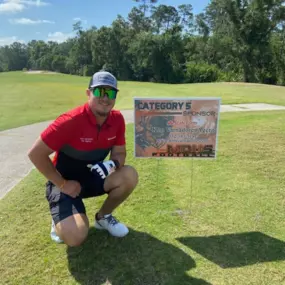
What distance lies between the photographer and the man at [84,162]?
285cm

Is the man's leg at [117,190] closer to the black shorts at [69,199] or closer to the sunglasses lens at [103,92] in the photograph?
the black shorts at [69,199]

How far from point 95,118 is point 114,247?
3.82 feet

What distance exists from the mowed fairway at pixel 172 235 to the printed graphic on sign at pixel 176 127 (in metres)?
0.63

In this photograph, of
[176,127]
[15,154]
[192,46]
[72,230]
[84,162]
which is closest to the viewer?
[72,230]

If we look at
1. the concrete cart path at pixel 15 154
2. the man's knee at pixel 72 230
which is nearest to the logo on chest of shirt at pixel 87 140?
the man's knee at pixel 72 230

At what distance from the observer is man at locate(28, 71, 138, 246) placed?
285 cm

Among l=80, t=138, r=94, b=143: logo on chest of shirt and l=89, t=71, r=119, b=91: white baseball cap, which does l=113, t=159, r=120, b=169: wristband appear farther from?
l=89, t=71, r=119, b=91: white baseball cap

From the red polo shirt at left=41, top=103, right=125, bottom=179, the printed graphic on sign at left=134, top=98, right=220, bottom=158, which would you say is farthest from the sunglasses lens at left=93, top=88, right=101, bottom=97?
the printed graphic on sign at left=134, top=98, right=220, bottom=158

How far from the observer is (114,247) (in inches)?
123

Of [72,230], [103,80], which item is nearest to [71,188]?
[72,230]

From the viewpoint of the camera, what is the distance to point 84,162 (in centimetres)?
315

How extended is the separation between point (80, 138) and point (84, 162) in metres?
0.28

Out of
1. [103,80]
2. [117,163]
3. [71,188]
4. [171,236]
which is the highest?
[103,80]

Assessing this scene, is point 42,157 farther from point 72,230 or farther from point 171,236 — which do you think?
point 171,236
